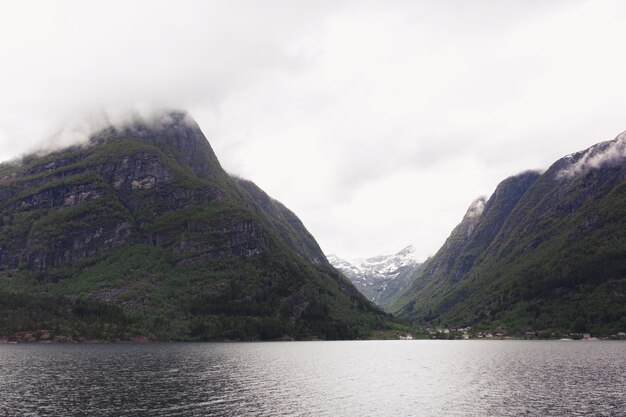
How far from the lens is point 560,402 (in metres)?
84.9

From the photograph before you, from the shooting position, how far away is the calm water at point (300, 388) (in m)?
78.3

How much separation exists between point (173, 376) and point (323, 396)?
41133 mm

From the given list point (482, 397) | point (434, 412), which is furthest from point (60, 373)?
point (482, 397)

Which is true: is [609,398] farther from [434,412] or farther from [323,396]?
[323,396]

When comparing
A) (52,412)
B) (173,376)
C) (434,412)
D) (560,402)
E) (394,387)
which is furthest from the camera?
(173,376)

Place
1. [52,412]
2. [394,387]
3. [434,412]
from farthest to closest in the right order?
1. [394,387]
2. [434,412]
3. [52,412]

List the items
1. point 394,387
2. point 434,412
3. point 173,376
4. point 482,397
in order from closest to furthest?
point 434,412, point 482,397, point 394,387, point 173,376

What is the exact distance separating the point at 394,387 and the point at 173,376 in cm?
5214

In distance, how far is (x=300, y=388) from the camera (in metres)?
103

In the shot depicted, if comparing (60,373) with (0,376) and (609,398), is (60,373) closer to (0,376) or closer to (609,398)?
(0,376)

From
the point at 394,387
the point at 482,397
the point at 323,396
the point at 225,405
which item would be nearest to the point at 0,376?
the point at 225,405

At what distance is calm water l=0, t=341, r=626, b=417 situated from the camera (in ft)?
257

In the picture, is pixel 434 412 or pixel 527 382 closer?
pixel 434 412

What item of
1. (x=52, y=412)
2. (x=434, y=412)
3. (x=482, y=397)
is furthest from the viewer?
(x=482, y=397)
